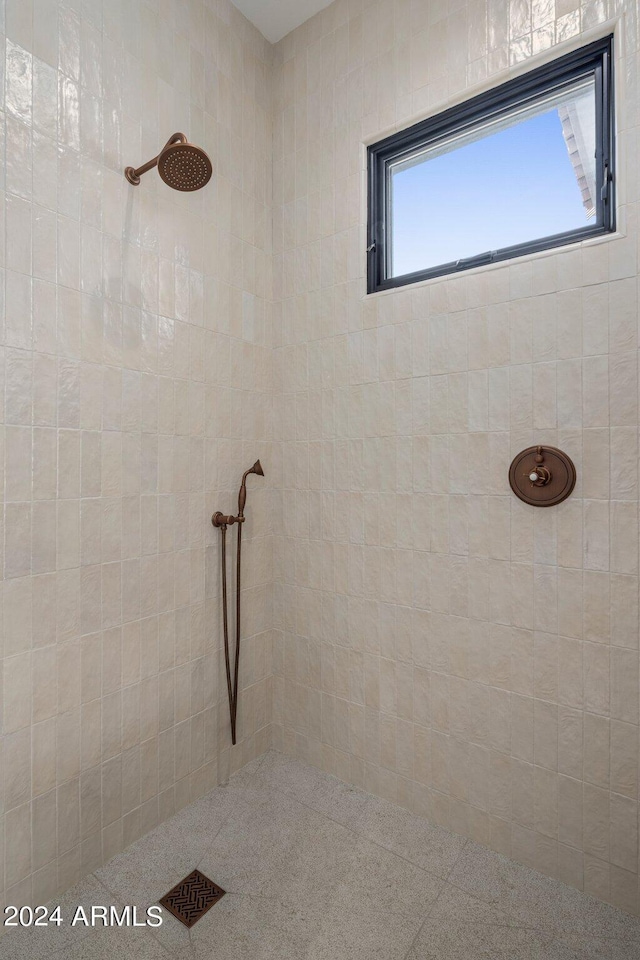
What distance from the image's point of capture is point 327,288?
6.98ft

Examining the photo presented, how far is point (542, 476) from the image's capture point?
1.59 metres

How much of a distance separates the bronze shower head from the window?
730 mm

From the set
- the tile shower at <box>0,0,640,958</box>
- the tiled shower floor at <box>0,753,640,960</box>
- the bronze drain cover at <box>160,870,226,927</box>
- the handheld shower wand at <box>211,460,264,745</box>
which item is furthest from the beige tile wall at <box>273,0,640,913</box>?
the bronze drain cover at <box>160,870,226,927</box>

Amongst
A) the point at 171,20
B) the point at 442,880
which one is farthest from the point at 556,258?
the point at 442,880

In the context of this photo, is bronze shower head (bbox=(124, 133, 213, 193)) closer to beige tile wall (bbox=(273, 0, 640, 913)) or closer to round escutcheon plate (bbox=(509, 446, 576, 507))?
beige tile wall (bbox=(273, 0, 640, 913))

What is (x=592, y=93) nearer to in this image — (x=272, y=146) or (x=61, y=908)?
(x=272, y=146)

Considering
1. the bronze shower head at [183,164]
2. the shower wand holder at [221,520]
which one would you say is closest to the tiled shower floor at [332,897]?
the shower wand holder at [221,520]

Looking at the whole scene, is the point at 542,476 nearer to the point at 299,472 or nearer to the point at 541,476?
the point at 541,476

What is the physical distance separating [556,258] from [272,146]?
1.43m

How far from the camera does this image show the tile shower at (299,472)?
1.50 metres

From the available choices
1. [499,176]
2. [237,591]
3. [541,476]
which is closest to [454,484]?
[541,476]

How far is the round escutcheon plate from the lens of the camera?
1568mm

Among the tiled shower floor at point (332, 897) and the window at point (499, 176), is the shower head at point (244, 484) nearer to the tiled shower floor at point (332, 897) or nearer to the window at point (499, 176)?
the window at point (499, 176)

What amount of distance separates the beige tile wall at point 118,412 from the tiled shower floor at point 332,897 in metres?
0.16
